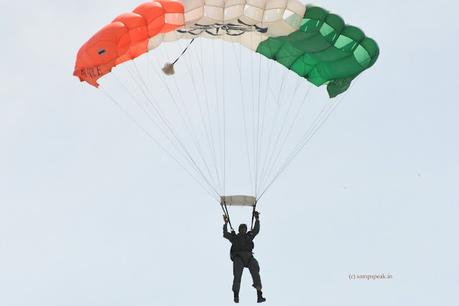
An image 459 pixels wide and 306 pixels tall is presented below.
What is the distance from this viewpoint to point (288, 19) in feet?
104

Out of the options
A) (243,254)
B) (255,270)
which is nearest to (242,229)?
(243,254)

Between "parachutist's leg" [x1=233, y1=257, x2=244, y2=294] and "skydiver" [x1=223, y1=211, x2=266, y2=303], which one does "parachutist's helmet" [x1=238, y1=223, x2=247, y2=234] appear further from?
"parachutist's leg" [x1=233, y1=257, x2=244, y2=294]

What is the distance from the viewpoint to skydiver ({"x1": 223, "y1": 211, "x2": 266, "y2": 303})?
102 feet

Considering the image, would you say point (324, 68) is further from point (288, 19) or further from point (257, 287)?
point (257, 287)

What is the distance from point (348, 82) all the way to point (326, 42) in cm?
165

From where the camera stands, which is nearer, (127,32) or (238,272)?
(238,272)

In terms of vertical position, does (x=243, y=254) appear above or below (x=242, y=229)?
below

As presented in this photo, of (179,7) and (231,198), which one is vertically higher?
(179,7)

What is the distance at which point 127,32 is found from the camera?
31516 mm

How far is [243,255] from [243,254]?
24 mm

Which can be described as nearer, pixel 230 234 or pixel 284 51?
pixel 230 234

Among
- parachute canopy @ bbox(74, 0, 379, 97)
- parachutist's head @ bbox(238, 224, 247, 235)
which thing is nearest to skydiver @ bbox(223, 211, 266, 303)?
parachutist's head @ bbox(238, 224, 247, 235)

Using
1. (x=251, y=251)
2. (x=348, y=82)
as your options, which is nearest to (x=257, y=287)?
(x=251, y=251)

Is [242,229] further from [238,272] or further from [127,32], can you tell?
[127,32]
